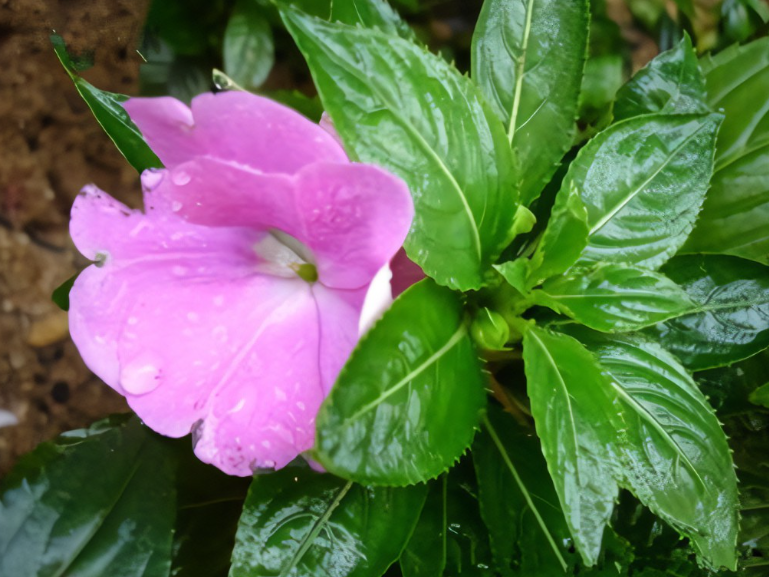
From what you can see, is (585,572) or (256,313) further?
(585,572)

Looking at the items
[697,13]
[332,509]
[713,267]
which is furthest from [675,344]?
[697,13]

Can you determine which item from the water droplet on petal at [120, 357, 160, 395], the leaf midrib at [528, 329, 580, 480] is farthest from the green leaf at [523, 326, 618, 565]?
the water droplet on petal at [120, 357, 160, 395]

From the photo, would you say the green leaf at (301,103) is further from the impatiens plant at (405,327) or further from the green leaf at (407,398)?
the green leaf at (407,398)

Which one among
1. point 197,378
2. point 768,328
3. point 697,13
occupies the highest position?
point 697,13

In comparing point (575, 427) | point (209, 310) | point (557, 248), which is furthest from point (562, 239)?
point (209, 310)

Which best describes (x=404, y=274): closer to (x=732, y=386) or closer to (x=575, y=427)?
(x=575, y=427)

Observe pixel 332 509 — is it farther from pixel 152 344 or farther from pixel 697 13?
pixel 697 13
